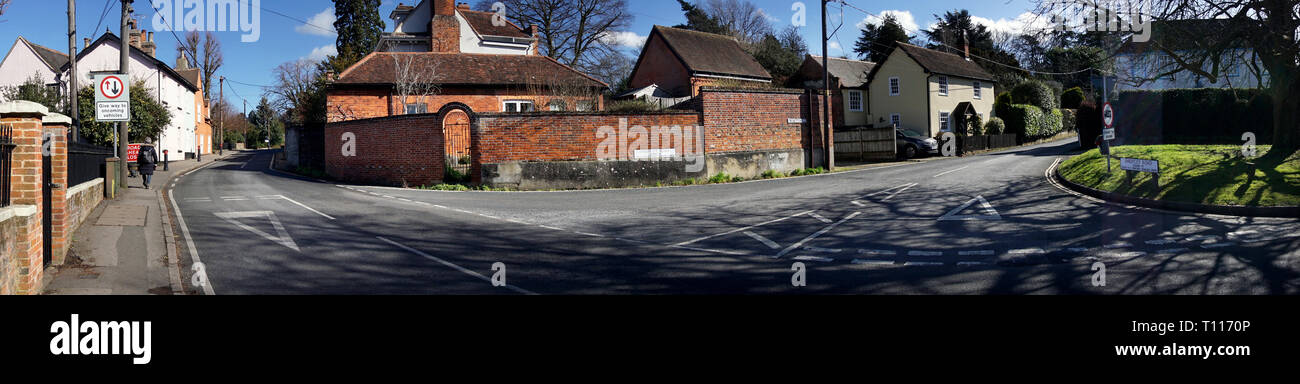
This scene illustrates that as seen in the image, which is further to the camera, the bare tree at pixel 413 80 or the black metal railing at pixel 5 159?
the bare tree at pixel 413 80

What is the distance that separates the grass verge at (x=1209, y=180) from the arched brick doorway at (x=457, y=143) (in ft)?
53.2

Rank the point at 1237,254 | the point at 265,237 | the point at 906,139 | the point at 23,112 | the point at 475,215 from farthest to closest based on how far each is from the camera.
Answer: the point at 906,139 → the point at 475,215 → the point at 265,237 → the point at 1237,254 → the point at 23,112

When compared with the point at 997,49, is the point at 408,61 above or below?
below

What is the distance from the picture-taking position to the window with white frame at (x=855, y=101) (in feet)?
144

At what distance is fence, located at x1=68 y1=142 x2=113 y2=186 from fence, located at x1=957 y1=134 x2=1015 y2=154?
31150mm

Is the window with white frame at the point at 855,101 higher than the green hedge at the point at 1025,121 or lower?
higher

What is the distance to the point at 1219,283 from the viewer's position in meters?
6.82

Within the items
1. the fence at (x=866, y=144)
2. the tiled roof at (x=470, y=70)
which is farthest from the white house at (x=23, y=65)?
the fence at (x=866, y=144)

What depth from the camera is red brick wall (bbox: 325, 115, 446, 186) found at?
816 inches

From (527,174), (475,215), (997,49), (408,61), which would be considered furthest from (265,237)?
(997,49)

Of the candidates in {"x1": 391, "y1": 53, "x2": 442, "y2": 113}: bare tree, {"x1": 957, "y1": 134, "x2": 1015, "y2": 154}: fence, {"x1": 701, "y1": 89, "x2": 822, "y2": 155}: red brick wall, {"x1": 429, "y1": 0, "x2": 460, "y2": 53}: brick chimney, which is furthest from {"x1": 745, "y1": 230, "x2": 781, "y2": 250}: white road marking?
{"x1": 429, "y1": 0, "x2": 460, "y2": 53}: brick chimney

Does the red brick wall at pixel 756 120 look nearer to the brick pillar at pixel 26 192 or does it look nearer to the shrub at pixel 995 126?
the brick pillar at pixel 26 192
